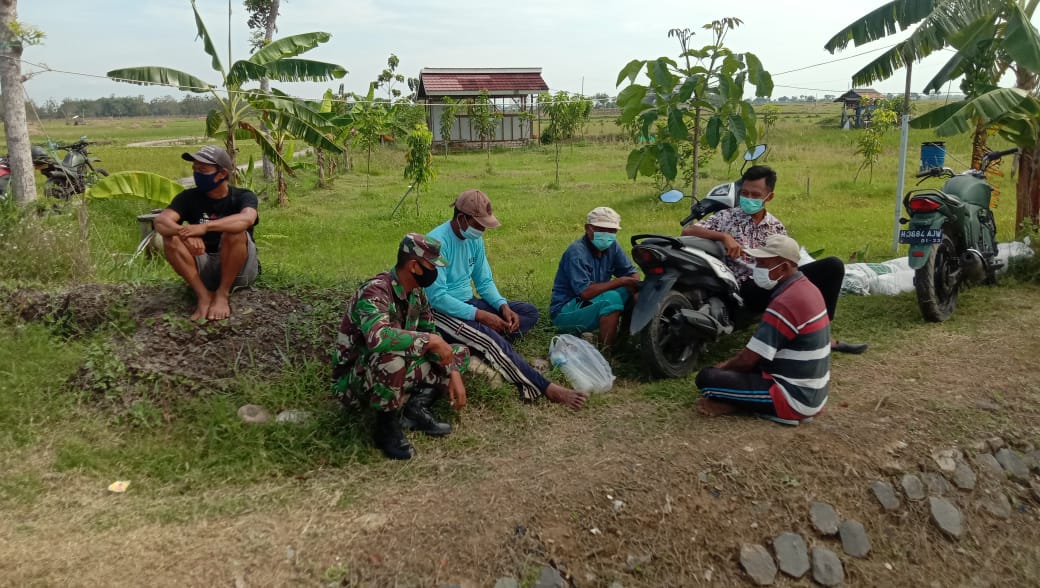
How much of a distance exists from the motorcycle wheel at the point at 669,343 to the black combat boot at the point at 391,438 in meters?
1.69

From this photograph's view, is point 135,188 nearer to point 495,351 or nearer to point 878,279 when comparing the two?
point 495,351

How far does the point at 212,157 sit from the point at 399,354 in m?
2.16

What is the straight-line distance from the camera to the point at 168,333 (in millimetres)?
4496

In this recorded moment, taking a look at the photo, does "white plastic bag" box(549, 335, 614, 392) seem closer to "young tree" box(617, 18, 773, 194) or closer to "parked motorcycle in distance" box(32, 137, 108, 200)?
"young tree" box(617, 18, 773, 194)

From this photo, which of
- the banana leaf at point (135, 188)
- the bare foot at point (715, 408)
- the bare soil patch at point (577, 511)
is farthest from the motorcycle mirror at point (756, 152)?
the banana leaf at point (135, 188)

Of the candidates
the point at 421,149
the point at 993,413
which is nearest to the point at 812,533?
the point at 993,413

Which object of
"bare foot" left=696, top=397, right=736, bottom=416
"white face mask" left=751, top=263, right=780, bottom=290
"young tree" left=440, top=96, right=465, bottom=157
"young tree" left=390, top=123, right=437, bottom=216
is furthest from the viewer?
"young tree" left=440, top=96, right=465, bottom=157

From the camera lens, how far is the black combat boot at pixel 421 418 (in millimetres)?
3895

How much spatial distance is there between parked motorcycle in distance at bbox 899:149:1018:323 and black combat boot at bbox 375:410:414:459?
168 inches

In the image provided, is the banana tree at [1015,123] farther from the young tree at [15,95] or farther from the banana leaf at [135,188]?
the young tree at [15,95]

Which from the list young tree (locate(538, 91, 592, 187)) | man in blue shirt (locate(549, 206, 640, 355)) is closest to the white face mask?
man in blue shirt (locate(549, 206, 640, 355))

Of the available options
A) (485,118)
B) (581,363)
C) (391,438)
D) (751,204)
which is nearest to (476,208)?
(581,363)

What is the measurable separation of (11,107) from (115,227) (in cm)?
277

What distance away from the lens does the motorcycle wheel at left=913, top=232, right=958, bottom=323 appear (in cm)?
562
